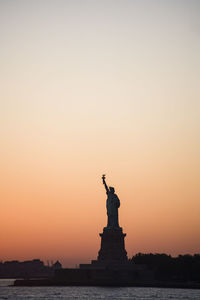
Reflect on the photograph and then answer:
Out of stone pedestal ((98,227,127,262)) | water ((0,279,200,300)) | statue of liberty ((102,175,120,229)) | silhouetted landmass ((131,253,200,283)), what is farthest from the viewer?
silhouetted landmass ((131,253,200,283))

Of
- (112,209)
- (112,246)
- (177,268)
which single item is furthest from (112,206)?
(177,268)

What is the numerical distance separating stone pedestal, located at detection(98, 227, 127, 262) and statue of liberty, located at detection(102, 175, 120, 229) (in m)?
0.81

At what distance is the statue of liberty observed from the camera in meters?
64.5

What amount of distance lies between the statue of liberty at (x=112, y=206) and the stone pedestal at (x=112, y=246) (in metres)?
0.81

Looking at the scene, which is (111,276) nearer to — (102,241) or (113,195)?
(102,241)

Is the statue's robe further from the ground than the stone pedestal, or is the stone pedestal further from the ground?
the statue's robe

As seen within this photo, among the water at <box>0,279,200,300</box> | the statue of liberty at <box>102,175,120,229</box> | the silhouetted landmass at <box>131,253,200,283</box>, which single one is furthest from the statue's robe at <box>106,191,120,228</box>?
the silhouetted landmass at <box>131,253,200,283</box>

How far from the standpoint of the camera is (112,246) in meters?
62.4

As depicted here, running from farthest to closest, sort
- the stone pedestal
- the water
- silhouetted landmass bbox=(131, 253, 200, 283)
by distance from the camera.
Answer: silhouetted landmass bbox=(131, 253, 200, 283), the stone pedestal, the water

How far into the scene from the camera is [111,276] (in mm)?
59094

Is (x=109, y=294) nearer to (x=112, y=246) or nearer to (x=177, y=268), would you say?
(x=112, y=246)

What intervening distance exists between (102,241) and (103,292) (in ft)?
38.1

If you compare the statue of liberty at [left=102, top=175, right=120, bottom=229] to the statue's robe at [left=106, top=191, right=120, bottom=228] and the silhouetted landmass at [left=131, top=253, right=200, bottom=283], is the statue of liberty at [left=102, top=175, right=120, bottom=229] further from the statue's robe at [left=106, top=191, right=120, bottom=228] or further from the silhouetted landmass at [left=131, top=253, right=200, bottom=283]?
the silhouetted landmass at [left=131, top=253, right=200, bottom=283]

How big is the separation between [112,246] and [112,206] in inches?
193
